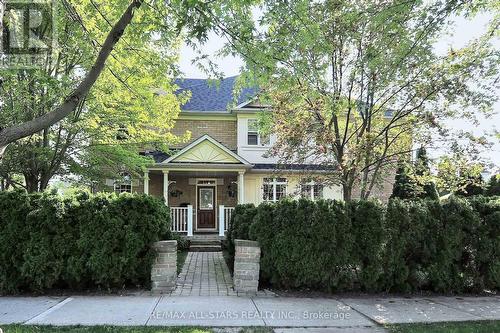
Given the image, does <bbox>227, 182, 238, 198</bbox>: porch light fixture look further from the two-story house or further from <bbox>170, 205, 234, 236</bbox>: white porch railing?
<bbox>170, 205, 234, 236</bbox>: white porch railing

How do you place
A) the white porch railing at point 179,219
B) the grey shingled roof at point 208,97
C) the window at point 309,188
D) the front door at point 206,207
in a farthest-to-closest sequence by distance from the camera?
the grey shingled roof at point 208,97
the front door at point 206,207
the white porch railing at point 179,219
the window at point 309,188

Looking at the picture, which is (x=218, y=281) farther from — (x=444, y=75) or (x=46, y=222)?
(x=444, y=75)

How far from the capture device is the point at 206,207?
1880cm

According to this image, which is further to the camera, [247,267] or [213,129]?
[213,129]

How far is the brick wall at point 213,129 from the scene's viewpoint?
745 inches

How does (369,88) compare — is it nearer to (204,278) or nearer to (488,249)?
(488,249)

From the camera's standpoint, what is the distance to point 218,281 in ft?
26.0

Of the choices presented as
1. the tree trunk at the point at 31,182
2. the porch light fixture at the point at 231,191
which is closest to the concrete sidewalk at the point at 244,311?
the tree trunk at the point at 31,182

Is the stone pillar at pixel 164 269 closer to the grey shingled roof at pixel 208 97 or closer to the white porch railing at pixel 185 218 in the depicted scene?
the white porch railing at pixel 185 218

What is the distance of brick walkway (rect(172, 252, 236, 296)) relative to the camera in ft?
23.0

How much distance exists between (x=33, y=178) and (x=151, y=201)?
21.4 ft

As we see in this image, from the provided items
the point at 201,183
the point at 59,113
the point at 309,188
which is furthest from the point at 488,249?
the point at 201,183

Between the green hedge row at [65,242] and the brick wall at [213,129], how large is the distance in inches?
480

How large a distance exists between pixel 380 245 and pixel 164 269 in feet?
13.1
